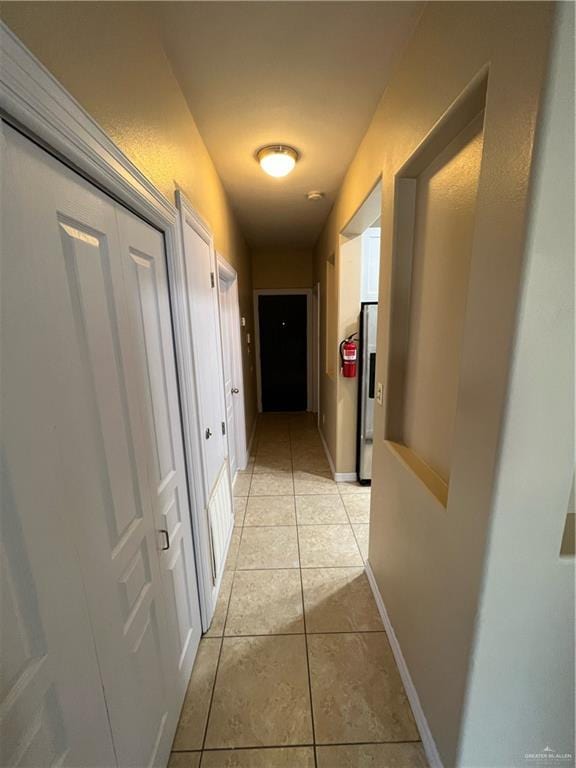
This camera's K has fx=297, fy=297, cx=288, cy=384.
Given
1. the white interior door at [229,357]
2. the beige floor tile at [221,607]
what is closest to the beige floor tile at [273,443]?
the white interior door at [229,357]

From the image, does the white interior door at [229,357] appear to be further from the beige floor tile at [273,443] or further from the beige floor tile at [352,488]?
the beige floor tile at [352,488]

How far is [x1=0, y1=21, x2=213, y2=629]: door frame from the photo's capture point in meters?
0.49

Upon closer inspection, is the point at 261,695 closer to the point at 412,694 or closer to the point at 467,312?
the point at 412,694

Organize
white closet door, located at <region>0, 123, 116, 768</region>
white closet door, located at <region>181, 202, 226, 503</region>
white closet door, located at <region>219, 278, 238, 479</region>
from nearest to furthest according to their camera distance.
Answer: white closet door, located at <region>0, 123, 116, 768</region> → white closet door, located at <region>181, 202, 226, 503</region> → white closet door, located at <region>219, 278, 238, 479</region>

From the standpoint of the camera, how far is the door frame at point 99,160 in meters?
0.49

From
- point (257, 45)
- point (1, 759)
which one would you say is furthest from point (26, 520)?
point (257, 45)

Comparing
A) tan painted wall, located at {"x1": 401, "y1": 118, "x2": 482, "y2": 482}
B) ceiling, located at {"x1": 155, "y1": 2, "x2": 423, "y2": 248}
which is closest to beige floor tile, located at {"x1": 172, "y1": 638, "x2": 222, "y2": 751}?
tan painted wall, located at {"x1": 401, "y1": 118, "x2": 482, "y2": 482}

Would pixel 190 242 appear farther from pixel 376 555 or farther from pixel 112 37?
pixel 376 555

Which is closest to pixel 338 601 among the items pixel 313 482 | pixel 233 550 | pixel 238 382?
pixel 233 550

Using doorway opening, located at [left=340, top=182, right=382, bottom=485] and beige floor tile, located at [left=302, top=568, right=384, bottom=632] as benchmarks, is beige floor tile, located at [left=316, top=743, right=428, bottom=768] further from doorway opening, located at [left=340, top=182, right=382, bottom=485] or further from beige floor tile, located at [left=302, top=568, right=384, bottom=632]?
doorway opening, located at [left=340, top=182, right=382, bottom=485]

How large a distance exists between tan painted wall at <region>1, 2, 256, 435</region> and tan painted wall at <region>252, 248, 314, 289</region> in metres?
3.06

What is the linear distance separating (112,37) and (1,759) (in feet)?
5.05

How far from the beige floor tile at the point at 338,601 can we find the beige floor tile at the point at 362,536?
0.52 ft

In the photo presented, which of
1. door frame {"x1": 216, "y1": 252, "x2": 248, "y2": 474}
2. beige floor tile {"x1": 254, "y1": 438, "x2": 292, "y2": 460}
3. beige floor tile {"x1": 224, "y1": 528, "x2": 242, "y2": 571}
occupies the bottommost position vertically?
beige floor tile {"x1": 224, "y1": 528, "x2": 242, "y2": 571}
